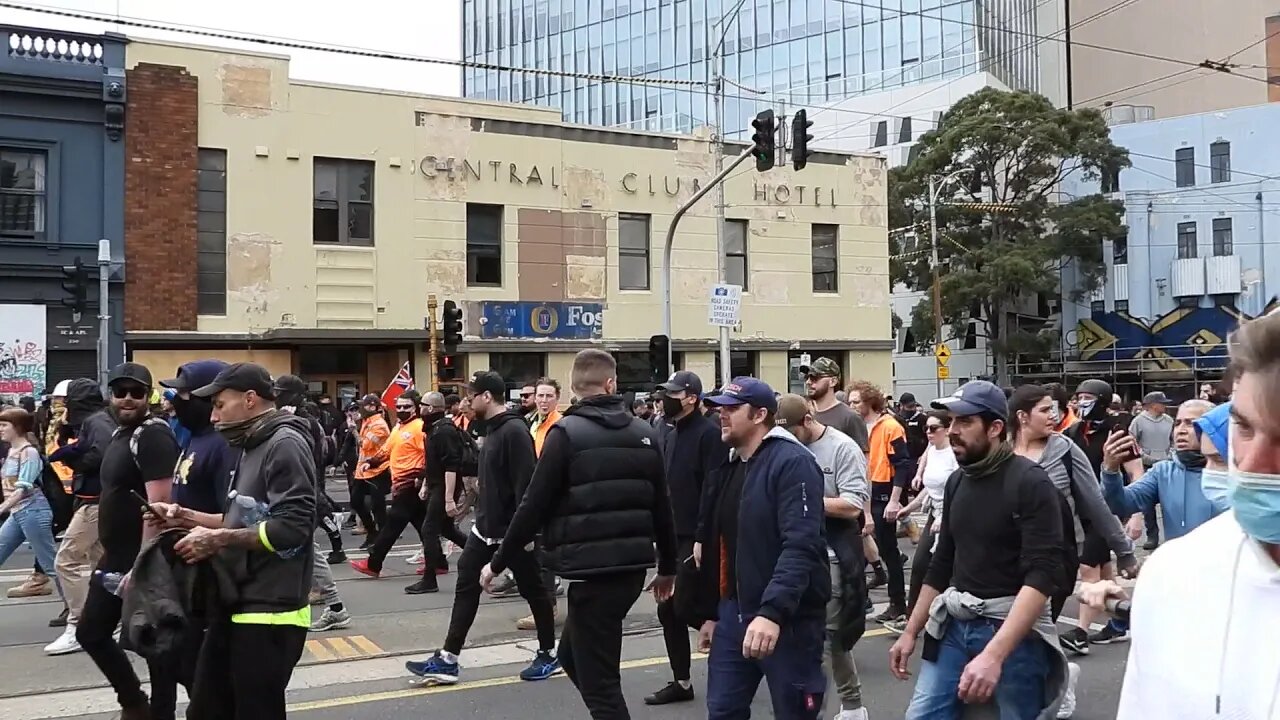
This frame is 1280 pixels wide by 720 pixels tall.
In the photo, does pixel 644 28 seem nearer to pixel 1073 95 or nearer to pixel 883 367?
pixel 1073 95

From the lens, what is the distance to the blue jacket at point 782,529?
475 cm

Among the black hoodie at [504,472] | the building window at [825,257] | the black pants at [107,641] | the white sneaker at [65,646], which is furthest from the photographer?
the building window at [825,257]

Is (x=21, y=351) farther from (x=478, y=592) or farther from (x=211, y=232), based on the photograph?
(x=478, y=592)

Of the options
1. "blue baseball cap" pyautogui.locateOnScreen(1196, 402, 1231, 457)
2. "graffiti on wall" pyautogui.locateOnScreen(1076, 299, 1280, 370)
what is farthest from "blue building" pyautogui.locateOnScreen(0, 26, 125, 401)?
"graffiti on wall" pyautogui.locateOnScreen(1076, 299, 1280, 370)

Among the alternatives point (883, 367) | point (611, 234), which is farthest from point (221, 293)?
point (883, 367)

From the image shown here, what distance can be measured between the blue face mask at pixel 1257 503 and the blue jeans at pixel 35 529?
10.1 metres

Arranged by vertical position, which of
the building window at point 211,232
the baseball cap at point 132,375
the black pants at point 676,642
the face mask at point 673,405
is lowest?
the black pants at point 676,642

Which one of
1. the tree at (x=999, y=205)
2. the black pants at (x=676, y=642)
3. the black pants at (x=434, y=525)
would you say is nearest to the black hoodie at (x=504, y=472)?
the black pants at (x=676, y=642)

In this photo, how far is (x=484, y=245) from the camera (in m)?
25.6

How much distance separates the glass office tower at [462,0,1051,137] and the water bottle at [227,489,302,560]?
4579 cm

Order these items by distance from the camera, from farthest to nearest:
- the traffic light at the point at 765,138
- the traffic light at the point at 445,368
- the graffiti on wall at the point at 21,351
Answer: the graffiti on wall at the point at 21,351, the traffic light at the point at 445,368, the traffic light at the point at 765,138

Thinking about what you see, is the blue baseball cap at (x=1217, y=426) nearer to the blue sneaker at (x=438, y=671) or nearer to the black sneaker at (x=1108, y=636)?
the blue sneaker at (x=438, y=671)

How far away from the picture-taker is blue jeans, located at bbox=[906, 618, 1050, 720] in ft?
14.5

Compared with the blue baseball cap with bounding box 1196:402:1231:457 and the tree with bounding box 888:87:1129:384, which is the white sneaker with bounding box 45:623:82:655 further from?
the tree with bounding box 888:87:1129:384
